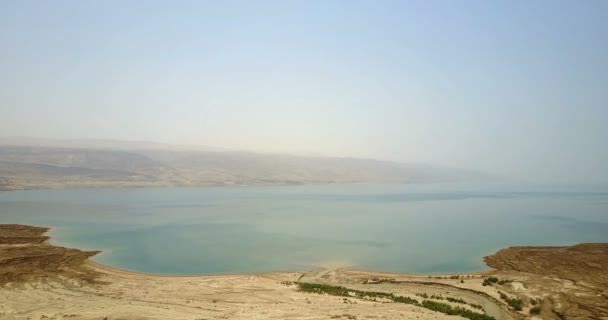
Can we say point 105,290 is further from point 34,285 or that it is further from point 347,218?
point 347,218

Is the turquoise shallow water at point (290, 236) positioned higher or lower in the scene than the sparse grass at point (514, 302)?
lower

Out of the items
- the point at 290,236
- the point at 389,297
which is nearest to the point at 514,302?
the point at 389,297

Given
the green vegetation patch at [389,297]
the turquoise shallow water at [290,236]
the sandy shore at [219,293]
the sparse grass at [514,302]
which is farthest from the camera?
the turquoise shallow water at [290,236]

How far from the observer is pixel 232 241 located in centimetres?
4638

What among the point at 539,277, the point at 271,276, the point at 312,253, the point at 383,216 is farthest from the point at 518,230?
the point at 271,276

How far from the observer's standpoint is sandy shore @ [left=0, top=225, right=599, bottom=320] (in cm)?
1817

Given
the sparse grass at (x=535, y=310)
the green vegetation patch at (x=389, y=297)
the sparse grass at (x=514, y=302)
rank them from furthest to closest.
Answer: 1. the sparse grass at (x=514, y=302)
2. the sparse grass at (x=535, y=310)
3. the green vegetation patch at (x=389, y=297)

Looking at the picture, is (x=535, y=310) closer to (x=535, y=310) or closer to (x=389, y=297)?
(x=535, y=310)

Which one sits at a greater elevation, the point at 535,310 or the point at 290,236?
the point at 535,310

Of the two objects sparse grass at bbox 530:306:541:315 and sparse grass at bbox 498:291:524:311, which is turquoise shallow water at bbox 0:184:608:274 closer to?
sparse grass at bbox 498:291:524:311

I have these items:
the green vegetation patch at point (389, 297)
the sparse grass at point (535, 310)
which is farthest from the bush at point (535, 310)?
the green vegetation patch at point (389, 297)

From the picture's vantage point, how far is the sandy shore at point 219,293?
18.2 metres

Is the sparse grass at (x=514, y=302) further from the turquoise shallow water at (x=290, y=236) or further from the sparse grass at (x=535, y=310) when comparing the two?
the turquoise shallow water at (x=290, y=236)

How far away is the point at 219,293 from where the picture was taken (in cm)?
2353
